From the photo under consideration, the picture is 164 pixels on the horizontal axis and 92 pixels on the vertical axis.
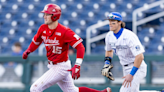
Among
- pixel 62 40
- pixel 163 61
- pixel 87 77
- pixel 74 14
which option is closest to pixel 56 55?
pixel 62 40

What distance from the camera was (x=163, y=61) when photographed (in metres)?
7.38

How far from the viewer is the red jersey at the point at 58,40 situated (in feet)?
15.4

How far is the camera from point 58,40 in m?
4.73

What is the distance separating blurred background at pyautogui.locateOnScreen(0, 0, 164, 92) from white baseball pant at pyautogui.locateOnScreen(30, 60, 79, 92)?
2655mm

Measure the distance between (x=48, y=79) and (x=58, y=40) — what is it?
0.69 metres

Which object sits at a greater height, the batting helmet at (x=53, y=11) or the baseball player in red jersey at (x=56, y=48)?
the batting helmet at (x=53, y=11)

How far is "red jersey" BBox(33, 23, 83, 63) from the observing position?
4.70 m

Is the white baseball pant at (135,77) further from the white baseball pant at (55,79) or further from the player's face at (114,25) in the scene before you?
the white baseball pant at (55,79)

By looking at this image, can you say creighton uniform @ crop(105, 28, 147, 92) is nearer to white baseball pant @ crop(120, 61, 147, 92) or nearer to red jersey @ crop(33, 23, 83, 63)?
white baseball pant @ crop(120, 61, 147, 92)

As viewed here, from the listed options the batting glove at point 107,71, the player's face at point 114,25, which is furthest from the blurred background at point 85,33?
the player's face at point 114,25

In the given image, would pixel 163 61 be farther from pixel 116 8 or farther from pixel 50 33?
pixel 116 8

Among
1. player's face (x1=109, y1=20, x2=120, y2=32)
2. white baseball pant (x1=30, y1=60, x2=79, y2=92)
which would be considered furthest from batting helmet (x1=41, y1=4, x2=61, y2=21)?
player's face (x1=109, y1=20, x2=120, y2=32)

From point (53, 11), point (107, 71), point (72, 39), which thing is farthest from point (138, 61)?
point (53, 11)

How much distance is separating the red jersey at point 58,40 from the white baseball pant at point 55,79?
0.41ft
